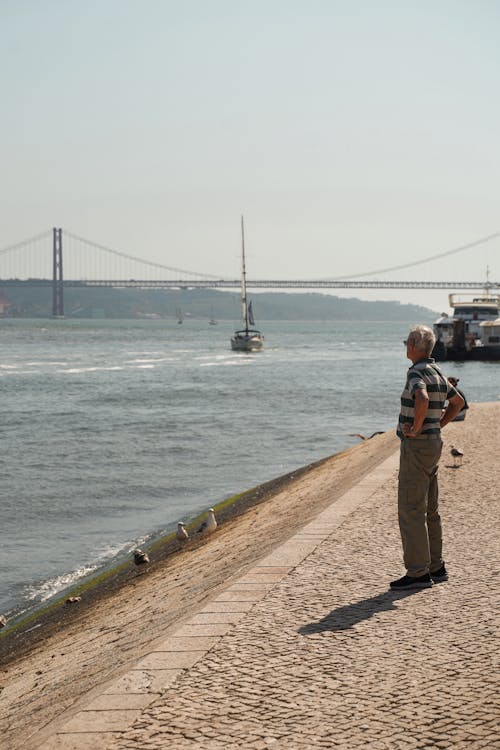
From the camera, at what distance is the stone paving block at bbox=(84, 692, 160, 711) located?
167 inches

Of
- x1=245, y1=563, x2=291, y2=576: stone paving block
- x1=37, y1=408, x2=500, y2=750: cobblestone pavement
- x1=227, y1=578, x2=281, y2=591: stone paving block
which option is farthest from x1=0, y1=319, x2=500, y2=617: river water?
x1=37, y1=408, x2=500, y2=750: cobblestone pavement

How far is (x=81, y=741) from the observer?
393 centimetres

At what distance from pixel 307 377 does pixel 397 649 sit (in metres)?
44.5

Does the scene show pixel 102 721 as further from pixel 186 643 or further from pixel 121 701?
pixel 186 643

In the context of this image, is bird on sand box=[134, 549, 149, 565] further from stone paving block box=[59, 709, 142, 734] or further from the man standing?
stone paving block box=[59, 709, 142, 734]

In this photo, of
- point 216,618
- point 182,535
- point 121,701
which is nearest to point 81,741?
point 121,701

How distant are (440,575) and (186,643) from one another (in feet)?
6.10

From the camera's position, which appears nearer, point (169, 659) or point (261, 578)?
point (169, 659)

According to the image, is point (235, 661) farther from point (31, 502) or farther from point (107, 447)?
A: point (107, 447)

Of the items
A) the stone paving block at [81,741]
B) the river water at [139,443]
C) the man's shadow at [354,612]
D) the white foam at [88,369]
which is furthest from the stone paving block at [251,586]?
the white foam at [88,369]

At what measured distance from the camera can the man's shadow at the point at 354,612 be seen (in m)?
5.20

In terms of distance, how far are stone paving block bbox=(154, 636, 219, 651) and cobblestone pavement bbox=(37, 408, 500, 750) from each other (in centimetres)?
6

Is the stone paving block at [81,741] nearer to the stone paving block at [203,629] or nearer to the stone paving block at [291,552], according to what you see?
the stone paving block at [203,629]

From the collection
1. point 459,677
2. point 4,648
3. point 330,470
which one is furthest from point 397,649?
point 330,470
